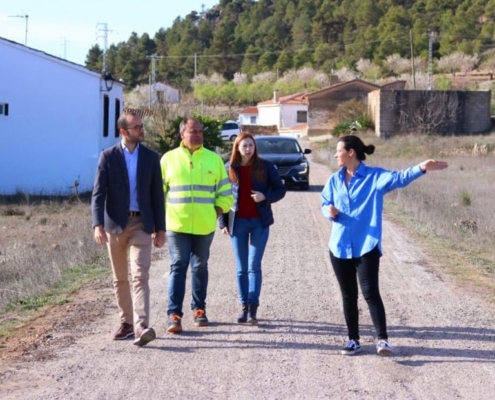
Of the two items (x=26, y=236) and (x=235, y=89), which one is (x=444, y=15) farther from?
(x=26, y=236)

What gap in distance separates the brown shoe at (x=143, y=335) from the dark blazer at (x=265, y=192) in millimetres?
1473

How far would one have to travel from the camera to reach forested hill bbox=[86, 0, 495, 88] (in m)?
107

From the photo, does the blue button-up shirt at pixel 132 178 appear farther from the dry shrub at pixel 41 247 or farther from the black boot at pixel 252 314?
the dry shrub at pixel 41 247

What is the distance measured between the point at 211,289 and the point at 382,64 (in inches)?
3870

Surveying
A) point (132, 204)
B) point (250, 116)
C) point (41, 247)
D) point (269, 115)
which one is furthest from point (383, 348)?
point (250, 116)

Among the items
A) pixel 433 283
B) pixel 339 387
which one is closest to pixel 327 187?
pixel 339 387

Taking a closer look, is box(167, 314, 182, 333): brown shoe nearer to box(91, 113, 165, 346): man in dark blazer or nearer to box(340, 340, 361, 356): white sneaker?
box(91, 113, 165, 346): man in dark blazer

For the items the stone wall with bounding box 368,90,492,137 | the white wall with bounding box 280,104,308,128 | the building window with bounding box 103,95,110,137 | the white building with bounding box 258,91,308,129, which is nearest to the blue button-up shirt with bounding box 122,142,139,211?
the building window with bounding box 103,95,110,137

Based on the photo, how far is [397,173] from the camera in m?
6.68

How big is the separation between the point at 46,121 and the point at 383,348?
20321 mm

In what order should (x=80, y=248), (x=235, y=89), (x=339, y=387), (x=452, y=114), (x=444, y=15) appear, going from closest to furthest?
(x=339, y=387) < (x=80, y=248) < (x=452, y=114) < (x=235, y=89) < (x=444, y=15)

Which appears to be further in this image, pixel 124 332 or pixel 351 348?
pixel 124 332

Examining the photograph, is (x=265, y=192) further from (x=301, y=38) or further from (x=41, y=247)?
(x=301, y=38)

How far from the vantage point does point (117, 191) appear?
7.11 meters
